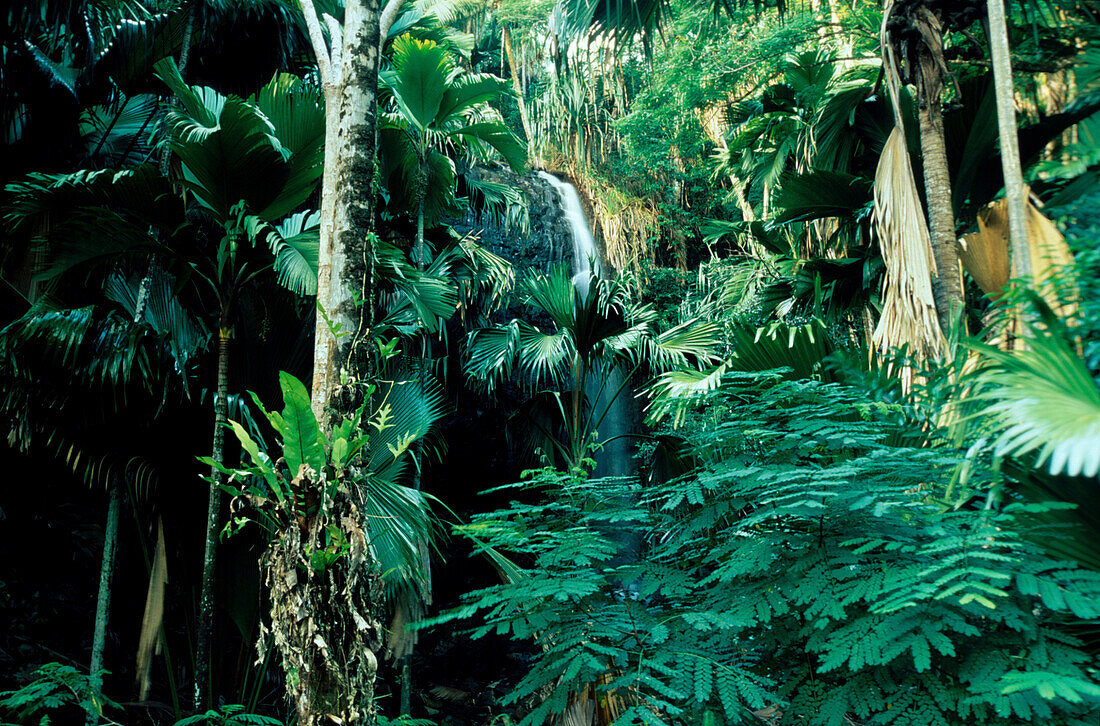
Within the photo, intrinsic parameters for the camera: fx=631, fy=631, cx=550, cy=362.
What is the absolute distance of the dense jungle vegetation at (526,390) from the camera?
201 centimetres

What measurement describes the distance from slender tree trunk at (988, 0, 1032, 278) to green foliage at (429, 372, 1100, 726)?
0.89m

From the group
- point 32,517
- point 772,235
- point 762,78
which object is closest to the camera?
point 32,517

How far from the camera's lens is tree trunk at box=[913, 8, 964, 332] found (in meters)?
3.84

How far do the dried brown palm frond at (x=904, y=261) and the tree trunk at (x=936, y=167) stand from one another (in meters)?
0.12

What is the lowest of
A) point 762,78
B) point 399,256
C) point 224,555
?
point 224,555

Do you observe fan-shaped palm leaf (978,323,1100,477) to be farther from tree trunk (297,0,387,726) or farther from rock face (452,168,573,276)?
rock face (452,168,573,276)

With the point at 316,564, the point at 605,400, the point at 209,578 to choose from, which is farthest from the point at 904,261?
the point at 605,400

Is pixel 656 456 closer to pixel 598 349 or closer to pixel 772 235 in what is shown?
pixel 598 349

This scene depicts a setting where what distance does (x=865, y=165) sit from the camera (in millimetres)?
6121

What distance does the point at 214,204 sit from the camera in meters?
4.16

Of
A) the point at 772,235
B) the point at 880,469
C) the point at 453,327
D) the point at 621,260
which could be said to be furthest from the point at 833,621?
the point at 621,260

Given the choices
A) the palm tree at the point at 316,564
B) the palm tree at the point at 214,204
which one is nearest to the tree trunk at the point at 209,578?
the palm tree at the point at 214,204

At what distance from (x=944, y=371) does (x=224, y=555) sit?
184 inches

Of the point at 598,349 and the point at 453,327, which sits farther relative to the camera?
the point at 453,327
